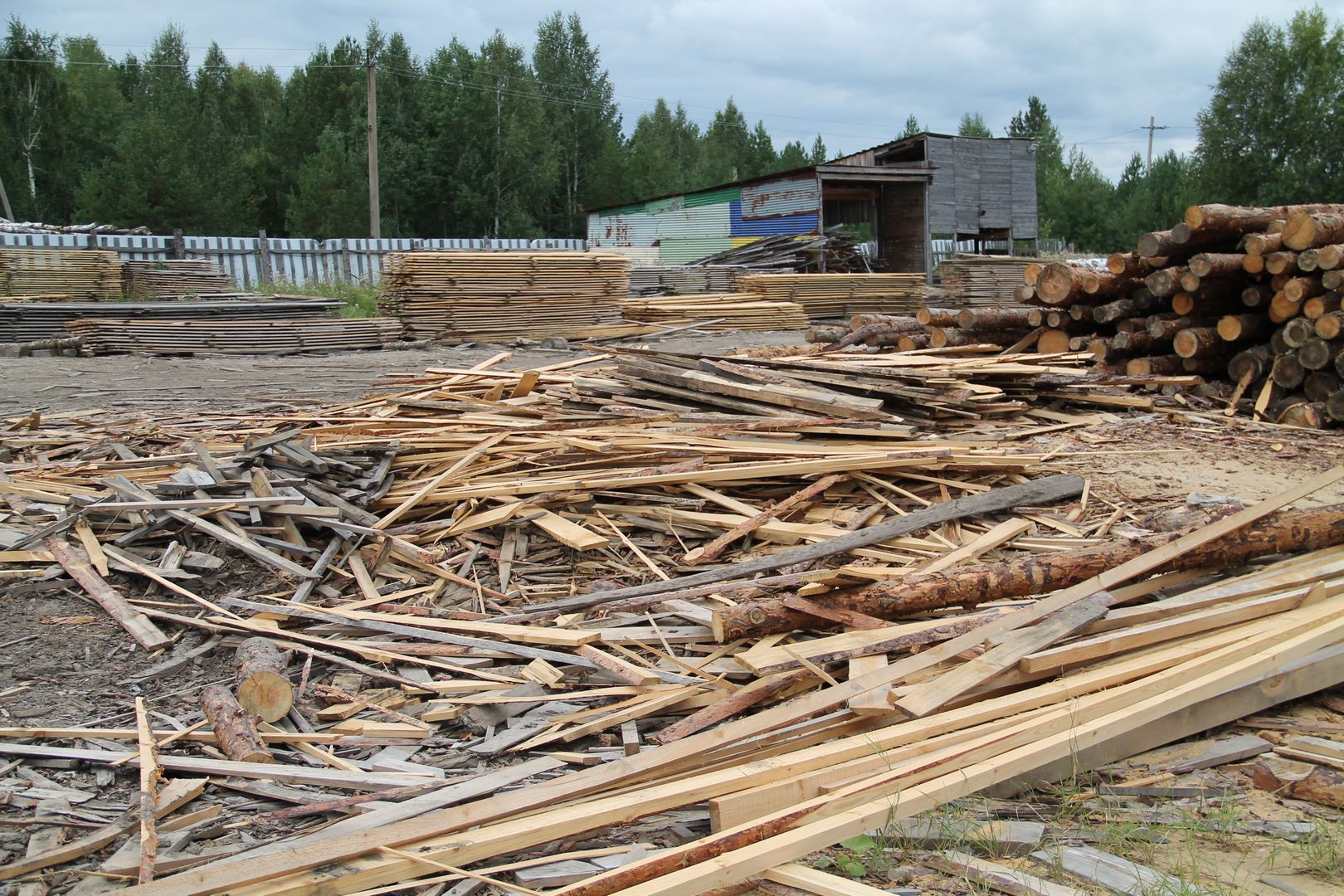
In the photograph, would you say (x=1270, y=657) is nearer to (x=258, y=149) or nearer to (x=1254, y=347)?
(x=1254, y=347)

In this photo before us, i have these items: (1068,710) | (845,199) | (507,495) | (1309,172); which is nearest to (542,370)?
(507,495)

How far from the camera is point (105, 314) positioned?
53.6ft

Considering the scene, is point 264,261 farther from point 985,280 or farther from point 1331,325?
point 1331,325

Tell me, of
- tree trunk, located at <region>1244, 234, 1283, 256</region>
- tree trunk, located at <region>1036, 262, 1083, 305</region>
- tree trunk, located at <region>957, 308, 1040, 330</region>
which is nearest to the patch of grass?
tree trunk, located at <region>957, 308, 1040, 330</region>

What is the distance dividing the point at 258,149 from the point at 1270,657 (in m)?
49.5

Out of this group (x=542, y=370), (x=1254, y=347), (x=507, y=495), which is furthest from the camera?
(x=1254, y=347)

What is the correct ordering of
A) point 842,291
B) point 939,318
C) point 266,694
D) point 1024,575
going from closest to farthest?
1. point 266,694
2. point 1024,575
3. point 939,318
4. point 842,291

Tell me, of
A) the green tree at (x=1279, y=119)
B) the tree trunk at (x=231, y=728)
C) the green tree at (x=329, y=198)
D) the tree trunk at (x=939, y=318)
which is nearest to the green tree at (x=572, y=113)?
the green tree at (x=329, y=198)

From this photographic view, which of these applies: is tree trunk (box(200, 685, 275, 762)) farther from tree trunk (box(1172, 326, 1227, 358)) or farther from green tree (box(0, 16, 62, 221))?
green tree (box(0, 16, 62, 221))

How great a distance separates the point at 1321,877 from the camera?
112 inches

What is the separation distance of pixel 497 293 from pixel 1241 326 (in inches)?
461

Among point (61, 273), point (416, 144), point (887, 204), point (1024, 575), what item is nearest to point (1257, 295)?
point (1024, 575)

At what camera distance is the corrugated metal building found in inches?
1110

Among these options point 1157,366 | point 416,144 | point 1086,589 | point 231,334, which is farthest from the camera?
point 416,144
